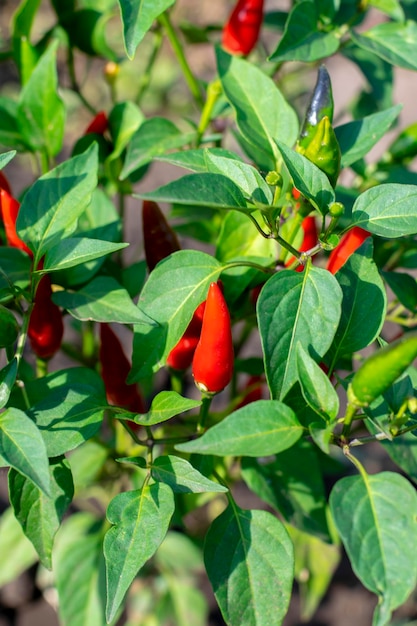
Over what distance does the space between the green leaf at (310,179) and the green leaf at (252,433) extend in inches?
9.9

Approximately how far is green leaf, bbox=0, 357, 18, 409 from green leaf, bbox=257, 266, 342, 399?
11.9 inches

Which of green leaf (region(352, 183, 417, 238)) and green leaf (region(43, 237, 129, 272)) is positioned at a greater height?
green leaf (region(352, 183, 417, 238))

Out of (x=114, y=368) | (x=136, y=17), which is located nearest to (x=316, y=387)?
(x=114, y=368)

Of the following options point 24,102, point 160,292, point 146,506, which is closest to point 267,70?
point 24,102

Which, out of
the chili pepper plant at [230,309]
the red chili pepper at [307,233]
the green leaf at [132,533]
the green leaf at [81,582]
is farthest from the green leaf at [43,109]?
the green leaf at [81,582]

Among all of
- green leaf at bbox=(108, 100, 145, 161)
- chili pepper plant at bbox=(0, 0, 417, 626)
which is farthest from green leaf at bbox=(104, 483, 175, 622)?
green leaf at bbox=(108, 100, 145, 161)

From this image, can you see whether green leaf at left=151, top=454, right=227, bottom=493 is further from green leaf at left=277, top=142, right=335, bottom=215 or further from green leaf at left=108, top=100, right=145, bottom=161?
green leaf at left=108, top=100, right=145, bottom=161

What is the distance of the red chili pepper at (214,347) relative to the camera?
3.07 ft

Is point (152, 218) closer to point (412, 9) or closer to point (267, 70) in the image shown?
point (267, 70)

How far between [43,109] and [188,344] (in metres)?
0.50

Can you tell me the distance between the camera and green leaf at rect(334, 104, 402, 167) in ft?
3.43

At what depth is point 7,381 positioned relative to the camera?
0.86 m

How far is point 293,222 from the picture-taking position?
3.36 feet

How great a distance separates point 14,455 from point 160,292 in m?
0.29
